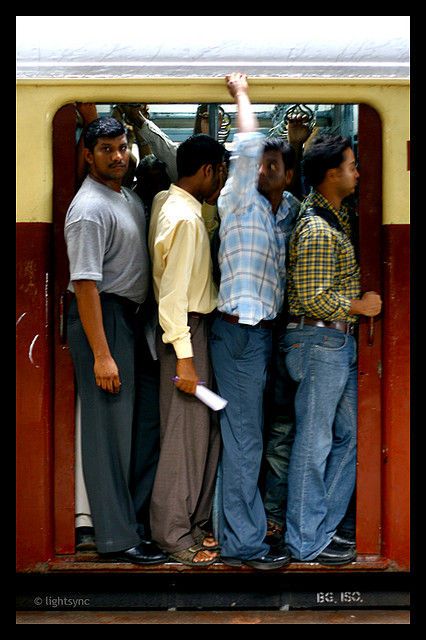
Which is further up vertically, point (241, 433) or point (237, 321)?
point (237, 321)

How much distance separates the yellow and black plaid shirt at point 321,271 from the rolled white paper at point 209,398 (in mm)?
487

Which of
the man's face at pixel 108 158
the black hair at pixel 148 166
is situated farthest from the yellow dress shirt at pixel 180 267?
the black hair at pixel 148 166

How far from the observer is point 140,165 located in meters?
4.16

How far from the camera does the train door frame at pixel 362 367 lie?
3670 millimetres

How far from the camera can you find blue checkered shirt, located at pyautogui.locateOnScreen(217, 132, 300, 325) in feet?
11.7

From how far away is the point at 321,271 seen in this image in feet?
11.8

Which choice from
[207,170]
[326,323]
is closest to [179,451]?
[326,323]

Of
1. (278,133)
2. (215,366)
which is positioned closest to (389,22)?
(278,133)

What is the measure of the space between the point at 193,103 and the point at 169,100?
96 millimetres

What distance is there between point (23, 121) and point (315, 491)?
1.91 meters

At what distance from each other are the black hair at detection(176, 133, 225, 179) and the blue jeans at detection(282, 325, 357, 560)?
78cm

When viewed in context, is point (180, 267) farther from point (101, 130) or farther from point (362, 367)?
point (362, 367)

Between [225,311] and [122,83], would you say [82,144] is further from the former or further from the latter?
[225,311]
